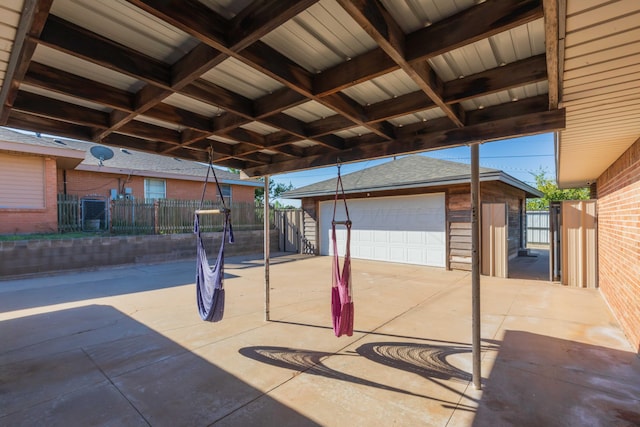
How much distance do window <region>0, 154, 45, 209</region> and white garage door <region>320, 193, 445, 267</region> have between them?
939 centimetres

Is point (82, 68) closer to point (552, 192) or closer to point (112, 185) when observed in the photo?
point (112, 185)

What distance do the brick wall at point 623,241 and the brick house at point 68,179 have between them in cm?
1089

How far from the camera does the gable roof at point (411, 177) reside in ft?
25.6

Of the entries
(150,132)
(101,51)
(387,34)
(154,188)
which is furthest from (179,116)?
(154,188)

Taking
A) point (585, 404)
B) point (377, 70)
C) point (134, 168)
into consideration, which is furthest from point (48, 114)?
point (134, 168)

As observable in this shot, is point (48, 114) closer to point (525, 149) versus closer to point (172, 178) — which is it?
point (172, 178)

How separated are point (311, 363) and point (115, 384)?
1.72 meters

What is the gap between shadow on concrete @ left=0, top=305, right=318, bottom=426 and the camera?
2221 mm

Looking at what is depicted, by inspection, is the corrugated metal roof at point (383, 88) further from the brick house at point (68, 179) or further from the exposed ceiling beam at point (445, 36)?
the brick house at point (68, 179)

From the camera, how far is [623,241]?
3.98 m

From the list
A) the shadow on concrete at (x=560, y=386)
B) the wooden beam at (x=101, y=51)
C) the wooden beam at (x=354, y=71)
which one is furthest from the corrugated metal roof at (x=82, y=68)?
the shadow on concrete at (x=560, y=386)

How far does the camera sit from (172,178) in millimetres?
13531

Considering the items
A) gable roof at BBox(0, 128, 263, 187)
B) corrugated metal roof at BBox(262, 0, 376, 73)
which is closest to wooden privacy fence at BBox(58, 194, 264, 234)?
gable roof at BBox(0, 128, 263, 187)

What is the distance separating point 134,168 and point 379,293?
11.6m
